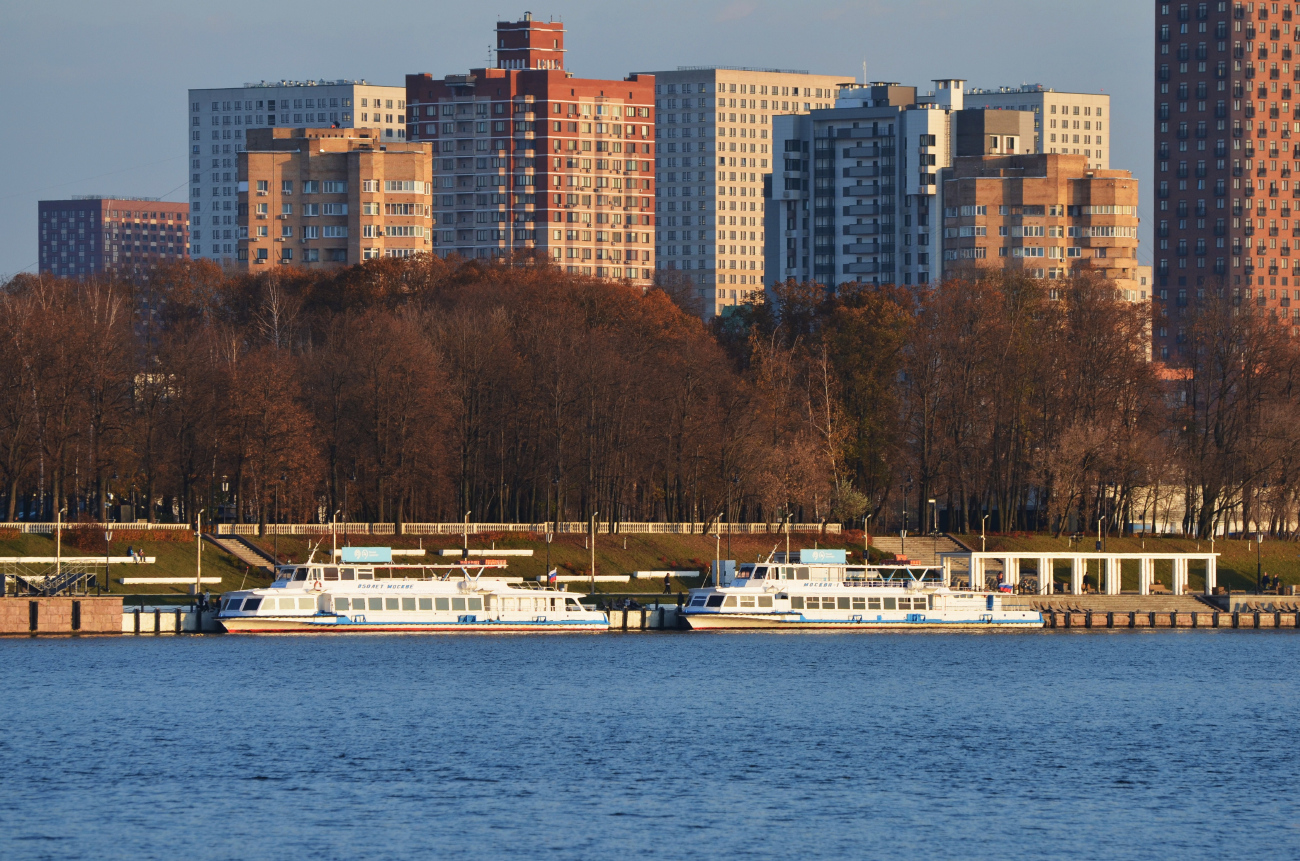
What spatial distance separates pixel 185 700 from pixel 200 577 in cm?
3420

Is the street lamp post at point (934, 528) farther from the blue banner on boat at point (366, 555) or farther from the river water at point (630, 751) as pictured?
the blue banner on boat at point (366, 555)

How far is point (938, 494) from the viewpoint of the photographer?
149375 millimetres

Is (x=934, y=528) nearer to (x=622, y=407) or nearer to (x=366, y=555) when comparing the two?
(x=622, y=407)

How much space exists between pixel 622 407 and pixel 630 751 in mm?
68432

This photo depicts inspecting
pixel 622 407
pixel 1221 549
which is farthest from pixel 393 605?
pixel 1221 549

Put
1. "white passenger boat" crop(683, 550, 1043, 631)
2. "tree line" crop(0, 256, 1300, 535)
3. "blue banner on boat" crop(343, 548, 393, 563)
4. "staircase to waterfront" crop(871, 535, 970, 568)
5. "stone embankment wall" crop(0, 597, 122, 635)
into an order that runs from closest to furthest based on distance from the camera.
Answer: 1. "stone embankment wall" crop(0, 597, 122, 635)
2. "blue banner on boat" crop(343, 548, 393, 563)
3. "white passenger boat" crop(683, 550, 1043, 631)
4. "tree line" crop(0, 256, 1300, 535)
5. "staircase to waterfront" crop(871, 535, 970, 568)

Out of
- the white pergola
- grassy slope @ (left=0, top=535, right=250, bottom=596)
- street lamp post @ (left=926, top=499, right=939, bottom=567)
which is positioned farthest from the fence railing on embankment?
the white pergola

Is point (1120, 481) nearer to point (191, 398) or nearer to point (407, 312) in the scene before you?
point (407, 312)

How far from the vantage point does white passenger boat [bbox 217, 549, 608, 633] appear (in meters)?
105

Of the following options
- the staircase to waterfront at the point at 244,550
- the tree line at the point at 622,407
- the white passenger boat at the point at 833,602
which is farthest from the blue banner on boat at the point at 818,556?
the staircase to waterfront at the point at 244,550

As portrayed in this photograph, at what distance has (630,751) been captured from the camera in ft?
227

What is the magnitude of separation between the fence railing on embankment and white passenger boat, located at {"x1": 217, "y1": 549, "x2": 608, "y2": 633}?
10932mm

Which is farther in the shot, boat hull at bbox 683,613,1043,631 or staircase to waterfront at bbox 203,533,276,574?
staircase to waterfront at bbox 203,533,276,574

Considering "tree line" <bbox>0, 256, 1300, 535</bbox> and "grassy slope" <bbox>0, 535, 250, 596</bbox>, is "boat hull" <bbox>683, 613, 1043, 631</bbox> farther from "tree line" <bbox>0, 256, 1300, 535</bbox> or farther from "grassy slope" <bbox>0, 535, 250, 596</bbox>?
"grassy slope" <bbox>0, 535, 250, 596</bbox>
